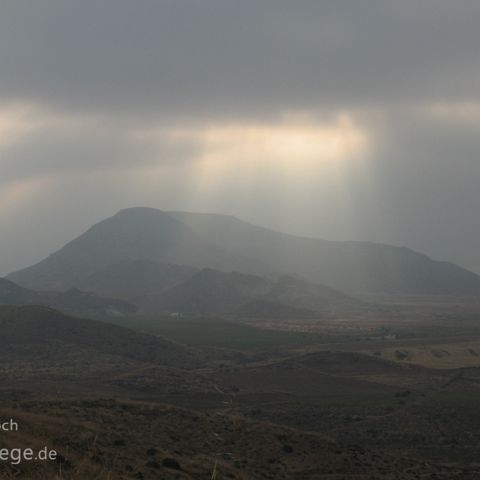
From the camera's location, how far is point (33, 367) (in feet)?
274

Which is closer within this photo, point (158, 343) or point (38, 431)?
point (38, 431)

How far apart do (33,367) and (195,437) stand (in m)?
50.1

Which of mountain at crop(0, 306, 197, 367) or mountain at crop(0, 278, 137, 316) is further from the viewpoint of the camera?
mountain at crop(0, 278, 137, 316)

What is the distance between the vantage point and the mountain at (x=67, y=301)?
572 feet

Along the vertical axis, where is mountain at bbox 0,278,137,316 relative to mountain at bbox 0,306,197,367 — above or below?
above

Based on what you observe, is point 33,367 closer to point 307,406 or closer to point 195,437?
point 307,406

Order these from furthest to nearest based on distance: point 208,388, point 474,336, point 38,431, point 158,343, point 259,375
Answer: point 474,336
point 158,343
point 259,375
point 208,388
point 38,431

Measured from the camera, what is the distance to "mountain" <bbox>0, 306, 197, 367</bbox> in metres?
96.2

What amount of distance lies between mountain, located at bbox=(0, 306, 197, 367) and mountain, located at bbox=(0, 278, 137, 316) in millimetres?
59369

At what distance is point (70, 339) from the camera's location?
10294 centimetres

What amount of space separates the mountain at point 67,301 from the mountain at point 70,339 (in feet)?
195

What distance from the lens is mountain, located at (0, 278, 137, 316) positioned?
174250mm

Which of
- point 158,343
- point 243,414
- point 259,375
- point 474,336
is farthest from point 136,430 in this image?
point 474,336

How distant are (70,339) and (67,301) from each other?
285 ft
